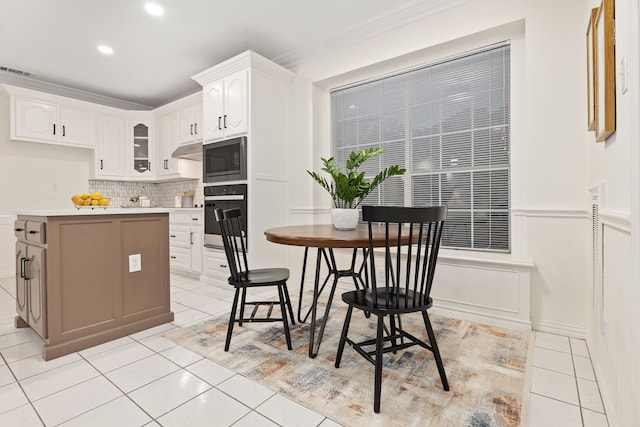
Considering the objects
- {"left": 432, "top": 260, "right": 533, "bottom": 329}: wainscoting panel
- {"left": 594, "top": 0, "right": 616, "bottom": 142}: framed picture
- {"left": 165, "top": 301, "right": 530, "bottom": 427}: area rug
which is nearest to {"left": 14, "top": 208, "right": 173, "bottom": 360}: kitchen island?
{"left": 165, "top": 301, "right": 530, "bottom": 427}: area rug

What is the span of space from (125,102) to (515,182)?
5789mm

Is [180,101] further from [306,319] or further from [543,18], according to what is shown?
[543,18]

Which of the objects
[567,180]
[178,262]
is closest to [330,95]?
[567,180]

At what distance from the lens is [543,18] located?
234 cm

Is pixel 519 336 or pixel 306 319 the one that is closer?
pixel 519 336

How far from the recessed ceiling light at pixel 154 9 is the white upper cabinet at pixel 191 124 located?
1564 mm

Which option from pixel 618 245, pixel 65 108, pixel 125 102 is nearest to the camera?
pixel 618 245

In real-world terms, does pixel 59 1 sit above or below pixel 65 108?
above

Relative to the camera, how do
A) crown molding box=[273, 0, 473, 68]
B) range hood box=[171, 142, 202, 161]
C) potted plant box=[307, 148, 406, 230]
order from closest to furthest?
1. potted plant box=[307, 148, 406, 230]
2. crown molding box=[273, 0, 473, 68]
3. range hood box=[171, 142, 202, 161]

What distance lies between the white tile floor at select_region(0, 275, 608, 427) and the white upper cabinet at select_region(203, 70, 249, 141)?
2316 mm

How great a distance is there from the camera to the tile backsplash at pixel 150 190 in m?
5.13

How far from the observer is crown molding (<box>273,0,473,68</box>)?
9.30ft

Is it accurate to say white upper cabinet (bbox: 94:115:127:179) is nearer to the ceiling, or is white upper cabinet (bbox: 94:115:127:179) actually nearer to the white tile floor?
the ceiling

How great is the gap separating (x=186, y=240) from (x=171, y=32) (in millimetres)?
2453
